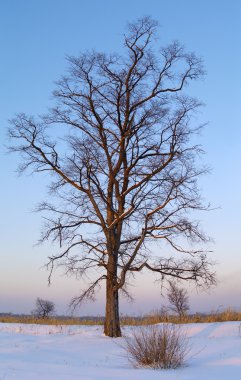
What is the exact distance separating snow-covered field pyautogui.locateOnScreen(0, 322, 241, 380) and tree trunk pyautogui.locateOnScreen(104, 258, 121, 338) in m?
0.42

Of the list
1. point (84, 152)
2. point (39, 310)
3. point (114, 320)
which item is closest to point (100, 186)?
point (84, 152)

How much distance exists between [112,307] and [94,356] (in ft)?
16.8

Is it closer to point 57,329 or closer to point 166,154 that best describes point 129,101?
point 166,154

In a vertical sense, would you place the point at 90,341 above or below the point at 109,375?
above

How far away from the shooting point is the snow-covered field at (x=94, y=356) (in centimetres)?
887

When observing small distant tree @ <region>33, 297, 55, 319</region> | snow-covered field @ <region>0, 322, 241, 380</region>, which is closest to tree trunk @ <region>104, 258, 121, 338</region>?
snow-covered field @ <region>0, 322, 241, 380</region>

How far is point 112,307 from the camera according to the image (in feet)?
58.2

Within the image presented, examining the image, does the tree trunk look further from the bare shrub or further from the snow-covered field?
the bare shrub

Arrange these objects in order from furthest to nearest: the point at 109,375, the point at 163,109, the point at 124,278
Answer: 1. the point at 163,109
2. the point at 124,278
3. the point at 109,375

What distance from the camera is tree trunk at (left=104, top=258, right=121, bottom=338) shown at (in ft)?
57.3

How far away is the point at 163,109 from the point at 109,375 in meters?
11.8

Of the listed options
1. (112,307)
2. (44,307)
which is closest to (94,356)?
(112,307)

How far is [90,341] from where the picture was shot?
1605 centimetres

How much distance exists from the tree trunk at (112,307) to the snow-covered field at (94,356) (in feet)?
1.37
